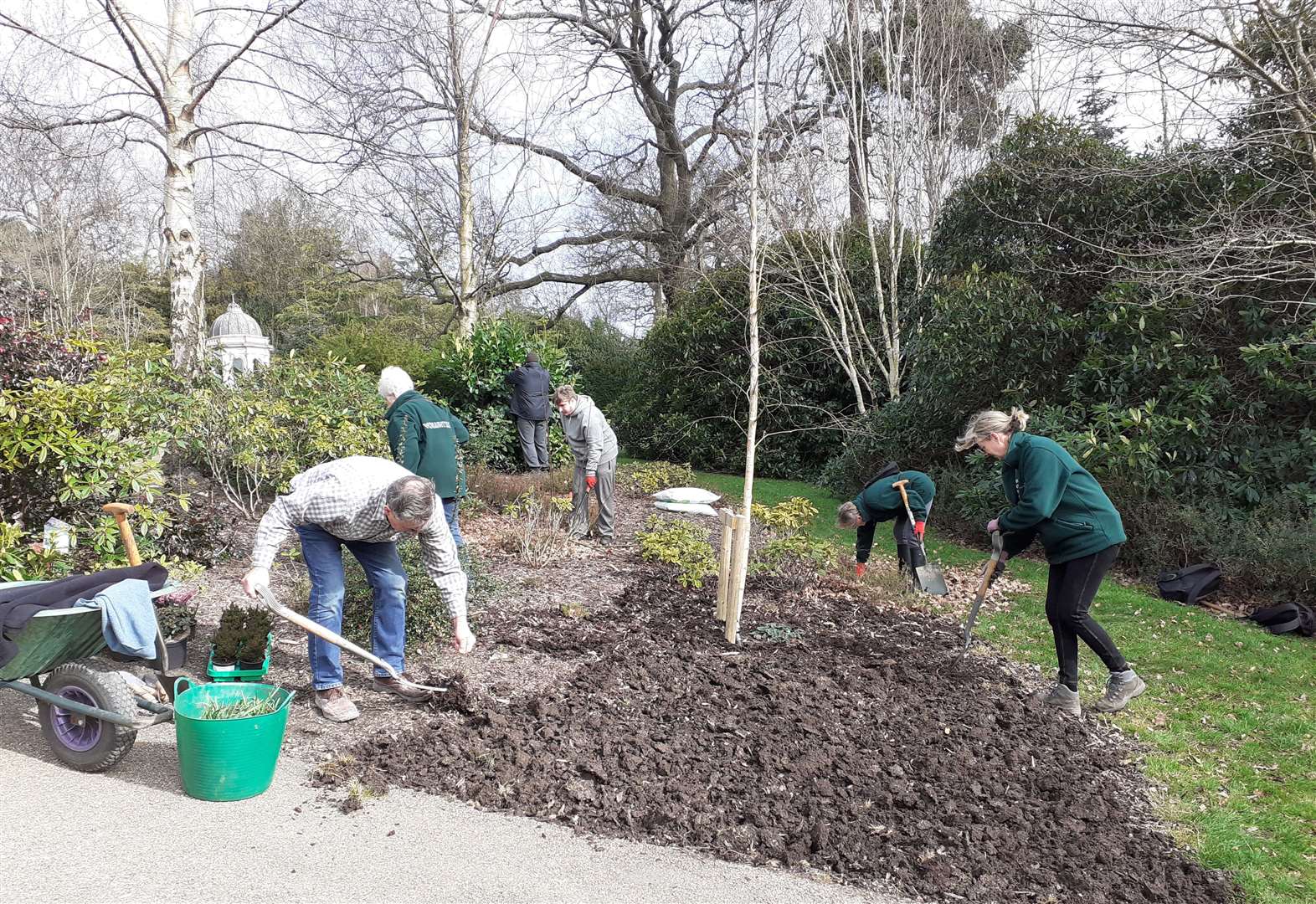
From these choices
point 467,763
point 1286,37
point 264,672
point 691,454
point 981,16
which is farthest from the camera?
point 691,454

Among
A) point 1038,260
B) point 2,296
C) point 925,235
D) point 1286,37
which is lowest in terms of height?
point 2,296

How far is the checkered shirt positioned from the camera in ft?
12.2

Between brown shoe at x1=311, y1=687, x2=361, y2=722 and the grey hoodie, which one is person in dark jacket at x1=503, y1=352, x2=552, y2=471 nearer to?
the grey hoodie

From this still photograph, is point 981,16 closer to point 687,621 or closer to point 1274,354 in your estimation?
point 1274,354

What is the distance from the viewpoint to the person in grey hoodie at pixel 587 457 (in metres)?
7.92

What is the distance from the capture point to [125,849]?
2881 mm

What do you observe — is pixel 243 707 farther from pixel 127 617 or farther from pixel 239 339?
pixel 239 339

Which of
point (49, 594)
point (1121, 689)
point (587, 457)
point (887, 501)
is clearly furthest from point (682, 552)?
point (49, 594)

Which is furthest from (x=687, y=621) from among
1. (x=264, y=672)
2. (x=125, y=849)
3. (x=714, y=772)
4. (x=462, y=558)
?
(x=125, y=849)

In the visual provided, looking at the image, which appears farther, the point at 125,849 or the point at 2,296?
the point at 2,296

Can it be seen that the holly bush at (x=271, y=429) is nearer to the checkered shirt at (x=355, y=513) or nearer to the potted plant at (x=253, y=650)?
the potted plant at (x=253, y=650)

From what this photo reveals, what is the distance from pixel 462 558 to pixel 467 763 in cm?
234

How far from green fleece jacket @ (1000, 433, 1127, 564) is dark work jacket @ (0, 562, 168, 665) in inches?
167

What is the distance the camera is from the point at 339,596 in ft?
13.0
